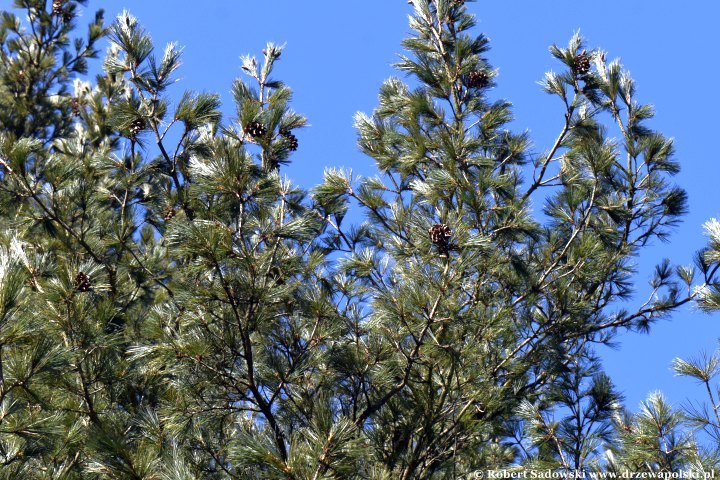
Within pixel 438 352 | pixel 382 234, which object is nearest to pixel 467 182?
pixel 382 234

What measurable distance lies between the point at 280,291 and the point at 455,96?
2.29m

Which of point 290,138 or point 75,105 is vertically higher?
point 75,105

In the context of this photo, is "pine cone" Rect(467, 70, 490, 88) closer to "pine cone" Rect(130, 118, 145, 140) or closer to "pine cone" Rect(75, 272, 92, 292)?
"pine cone" Rect(130, 118, 145, 140)

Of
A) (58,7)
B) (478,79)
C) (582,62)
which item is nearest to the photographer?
(582,62)

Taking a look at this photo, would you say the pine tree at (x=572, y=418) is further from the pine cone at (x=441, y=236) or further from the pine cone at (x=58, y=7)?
the pine cone at (x=58, y=7)

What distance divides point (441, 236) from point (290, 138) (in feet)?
3.75

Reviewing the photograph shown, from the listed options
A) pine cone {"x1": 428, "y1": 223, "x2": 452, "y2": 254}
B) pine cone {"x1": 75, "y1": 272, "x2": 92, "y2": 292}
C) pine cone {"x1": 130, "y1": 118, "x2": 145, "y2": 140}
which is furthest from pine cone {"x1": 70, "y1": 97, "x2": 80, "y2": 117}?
pine cone {"x1": 428, "y1": 223, "x2": 452, "y2": 254}

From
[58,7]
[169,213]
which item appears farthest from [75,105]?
[169,213]

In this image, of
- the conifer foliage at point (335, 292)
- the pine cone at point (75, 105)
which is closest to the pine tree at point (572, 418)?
the conifer foliage at point (335, 292)

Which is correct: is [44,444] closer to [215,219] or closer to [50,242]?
[215,219]

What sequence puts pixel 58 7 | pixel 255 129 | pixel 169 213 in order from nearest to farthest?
pixel 255 129
pixel 169 213
pixel 58 7

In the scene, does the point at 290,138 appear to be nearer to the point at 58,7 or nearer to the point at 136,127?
the point at 136,127

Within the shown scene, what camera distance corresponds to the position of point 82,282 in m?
4.93

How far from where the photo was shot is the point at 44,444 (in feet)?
13.0
